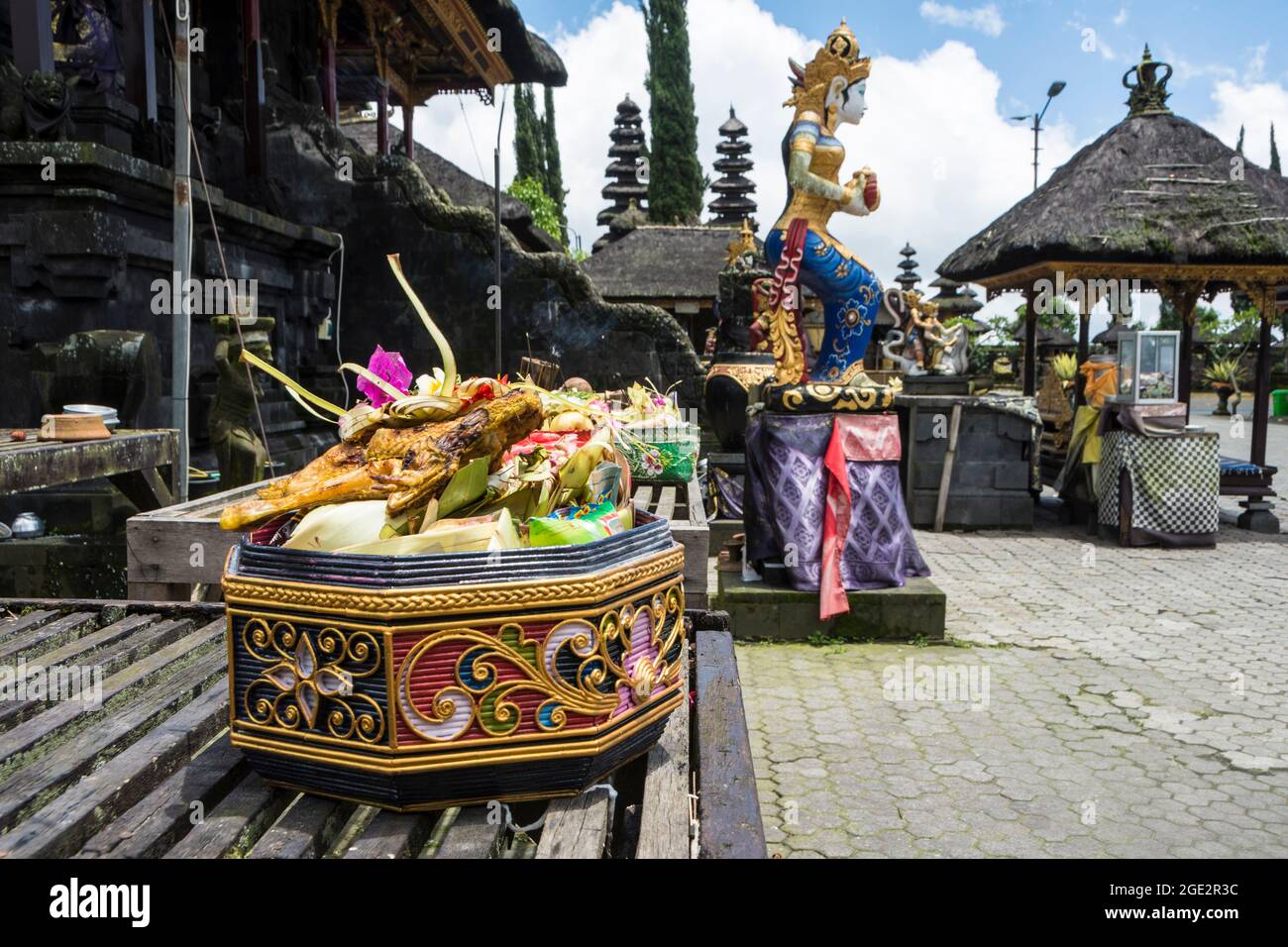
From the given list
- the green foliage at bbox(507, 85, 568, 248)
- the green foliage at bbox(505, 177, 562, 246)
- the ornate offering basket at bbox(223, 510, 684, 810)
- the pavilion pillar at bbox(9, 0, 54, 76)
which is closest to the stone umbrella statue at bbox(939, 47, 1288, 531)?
the pavilion pillar at bbox(9, 0, 54, 76)

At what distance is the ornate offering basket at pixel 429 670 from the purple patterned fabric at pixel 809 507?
3.97 meters

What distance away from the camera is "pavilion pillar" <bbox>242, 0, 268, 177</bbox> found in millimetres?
10422

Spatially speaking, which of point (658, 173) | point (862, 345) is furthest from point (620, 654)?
point (658, 173)

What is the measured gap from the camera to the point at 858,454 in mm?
5453

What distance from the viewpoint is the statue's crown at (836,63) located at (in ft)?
20.0

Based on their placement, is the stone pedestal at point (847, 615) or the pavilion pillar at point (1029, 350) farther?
the pavilion pillar at point (1029, 350)

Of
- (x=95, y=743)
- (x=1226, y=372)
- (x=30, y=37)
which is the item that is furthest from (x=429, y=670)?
(x=1226, y=372)

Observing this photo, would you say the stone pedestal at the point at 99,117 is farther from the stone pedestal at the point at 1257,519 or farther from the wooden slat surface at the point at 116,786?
the stone pedestal at the point at 1257,519

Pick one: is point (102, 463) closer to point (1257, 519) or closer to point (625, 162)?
point (1257, 519)

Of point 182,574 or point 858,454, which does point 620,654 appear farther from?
point 858,454

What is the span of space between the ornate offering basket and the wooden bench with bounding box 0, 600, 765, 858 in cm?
5

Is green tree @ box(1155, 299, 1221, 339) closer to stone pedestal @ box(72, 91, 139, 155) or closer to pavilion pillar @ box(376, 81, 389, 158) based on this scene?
pavilion pillar @ box(376, 81, 389, 158)

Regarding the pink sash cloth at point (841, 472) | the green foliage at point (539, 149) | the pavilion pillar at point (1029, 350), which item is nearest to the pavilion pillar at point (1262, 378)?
the pavilion pillar at point (1029, 350)
